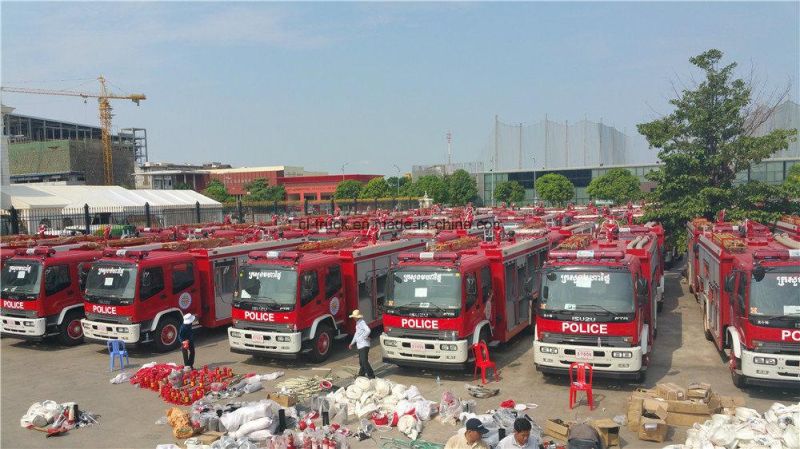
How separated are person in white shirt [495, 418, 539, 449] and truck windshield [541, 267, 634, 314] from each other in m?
4.75

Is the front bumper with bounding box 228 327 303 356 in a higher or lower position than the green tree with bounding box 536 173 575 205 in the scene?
lower

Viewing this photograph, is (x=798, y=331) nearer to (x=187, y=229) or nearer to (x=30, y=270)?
(x=30, y=270)

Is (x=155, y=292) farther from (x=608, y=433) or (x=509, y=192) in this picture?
(x=509, y=192)

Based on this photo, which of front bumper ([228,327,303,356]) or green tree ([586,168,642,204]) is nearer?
front bumper ([228,327,303,356])

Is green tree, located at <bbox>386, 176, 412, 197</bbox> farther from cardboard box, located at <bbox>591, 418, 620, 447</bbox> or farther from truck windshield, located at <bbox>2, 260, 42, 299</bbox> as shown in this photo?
cardboard box, located at <bbox>591, 418, 620, 447</bbox>

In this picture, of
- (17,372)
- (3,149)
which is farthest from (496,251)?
(3,149)

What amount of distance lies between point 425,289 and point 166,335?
729cm

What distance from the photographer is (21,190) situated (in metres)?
47.8

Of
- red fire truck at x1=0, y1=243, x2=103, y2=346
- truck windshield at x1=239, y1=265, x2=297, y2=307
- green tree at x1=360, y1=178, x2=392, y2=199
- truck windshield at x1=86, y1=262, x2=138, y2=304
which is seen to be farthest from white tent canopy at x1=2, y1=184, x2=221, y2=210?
truck windshield at x1=239, y1=265, x2=297, y2=307

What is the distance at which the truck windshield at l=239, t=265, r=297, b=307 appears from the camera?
13289 mm

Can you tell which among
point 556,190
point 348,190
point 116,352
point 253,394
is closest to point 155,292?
point 116,352

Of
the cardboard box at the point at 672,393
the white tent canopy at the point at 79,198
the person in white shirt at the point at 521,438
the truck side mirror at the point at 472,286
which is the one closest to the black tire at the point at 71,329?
the truck side mirror at the point at 472,286

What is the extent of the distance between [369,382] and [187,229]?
1896cm

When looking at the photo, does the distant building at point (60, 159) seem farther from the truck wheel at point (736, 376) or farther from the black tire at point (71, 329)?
the truck wheel at point (736, 376)
